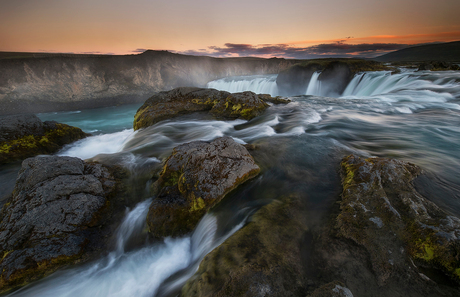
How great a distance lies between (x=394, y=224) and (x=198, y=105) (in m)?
10.2

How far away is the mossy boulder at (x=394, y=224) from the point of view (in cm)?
227

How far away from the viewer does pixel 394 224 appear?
270 centimetres

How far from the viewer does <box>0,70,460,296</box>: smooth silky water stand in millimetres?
3283

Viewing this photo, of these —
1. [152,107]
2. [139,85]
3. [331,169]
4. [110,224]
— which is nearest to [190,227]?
[110,224]

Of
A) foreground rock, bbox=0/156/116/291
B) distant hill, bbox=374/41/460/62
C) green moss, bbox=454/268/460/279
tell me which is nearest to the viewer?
green moss, bbox=454/268/460/279

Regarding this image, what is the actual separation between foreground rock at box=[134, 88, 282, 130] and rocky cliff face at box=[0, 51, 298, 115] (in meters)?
25.3

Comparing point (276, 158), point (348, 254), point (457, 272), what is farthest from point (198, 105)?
point (457, 272)

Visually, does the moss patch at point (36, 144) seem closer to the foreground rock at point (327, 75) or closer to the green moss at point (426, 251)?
the green moss at point (426, 251)

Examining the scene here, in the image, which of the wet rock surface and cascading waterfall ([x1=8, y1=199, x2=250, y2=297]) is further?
cascading waterfall ([x1=8, y1=199, x2=250, y2=297])

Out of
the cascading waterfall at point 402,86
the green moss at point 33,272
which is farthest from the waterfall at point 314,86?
the green moss at point 33,272

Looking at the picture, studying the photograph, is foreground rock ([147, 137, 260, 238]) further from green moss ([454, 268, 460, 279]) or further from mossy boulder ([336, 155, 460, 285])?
green moss ([454, 268, 460, 279])

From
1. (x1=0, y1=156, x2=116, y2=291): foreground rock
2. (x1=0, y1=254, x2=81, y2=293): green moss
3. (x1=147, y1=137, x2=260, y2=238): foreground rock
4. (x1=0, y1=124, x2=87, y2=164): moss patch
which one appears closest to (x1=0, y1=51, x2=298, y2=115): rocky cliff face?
(x1=0, y1=124, x2=87, y2=164): moss patch

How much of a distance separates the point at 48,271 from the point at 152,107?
8.80m

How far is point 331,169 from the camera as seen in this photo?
186 inches
